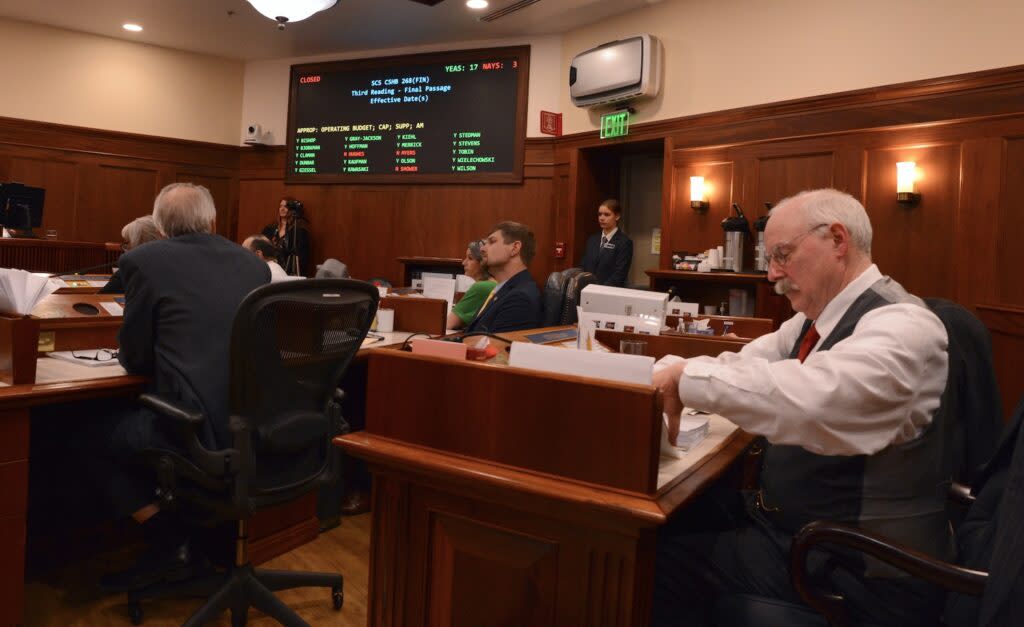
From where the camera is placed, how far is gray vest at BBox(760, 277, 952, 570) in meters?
1.30

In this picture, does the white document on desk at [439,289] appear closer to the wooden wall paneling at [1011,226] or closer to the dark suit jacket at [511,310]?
the dark suit jacket at [511,310]

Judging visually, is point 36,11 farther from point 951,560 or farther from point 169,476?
point 951,560

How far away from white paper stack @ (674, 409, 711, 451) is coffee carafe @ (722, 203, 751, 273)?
4.10 m

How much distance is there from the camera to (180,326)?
80.1 inches

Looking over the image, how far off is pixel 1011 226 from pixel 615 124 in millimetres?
3226

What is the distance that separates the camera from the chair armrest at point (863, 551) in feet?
3.55

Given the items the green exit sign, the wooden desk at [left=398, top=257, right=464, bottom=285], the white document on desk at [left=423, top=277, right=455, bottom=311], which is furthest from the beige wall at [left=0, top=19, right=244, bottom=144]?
the white document on desk at [left=423, top=277, right=455, bottom=311]

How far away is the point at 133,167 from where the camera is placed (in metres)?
8.25

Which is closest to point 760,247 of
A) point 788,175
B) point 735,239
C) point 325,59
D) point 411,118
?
point 735,239

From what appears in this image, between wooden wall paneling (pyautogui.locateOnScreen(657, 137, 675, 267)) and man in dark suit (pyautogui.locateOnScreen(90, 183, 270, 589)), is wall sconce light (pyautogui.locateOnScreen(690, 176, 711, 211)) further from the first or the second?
man in dark suit (pyautogui.locateOnScreen(90, 183, 270, 589))

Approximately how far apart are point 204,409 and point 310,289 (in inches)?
17.8

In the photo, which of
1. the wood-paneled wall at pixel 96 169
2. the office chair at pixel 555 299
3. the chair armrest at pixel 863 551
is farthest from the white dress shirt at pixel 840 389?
the wood-paneled wall at pixel 96 169

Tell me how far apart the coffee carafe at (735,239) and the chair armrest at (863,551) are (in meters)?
4.53

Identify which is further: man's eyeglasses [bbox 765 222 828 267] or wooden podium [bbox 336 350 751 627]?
man's eyeglasses [bbox 765 222 828 267]
